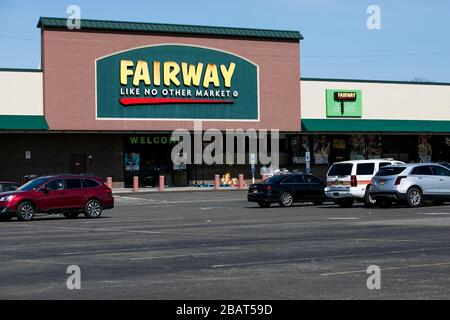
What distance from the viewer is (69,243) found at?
18641mm

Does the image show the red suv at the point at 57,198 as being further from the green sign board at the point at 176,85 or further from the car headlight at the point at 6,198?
the green sign board at the point at 176,85

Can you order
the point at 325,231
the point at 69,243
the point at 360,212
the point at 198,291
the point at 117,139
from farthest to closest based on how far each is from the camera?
the point at 117,139 → the point at 360,212 → the point at 325,231 → the point at 69,243 → the point at 198,291

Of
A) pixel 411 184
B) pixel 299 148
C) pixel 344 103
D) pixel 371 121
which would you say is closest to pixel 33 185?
pixel 411 184

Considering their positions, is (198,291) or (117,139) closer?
(198,291)

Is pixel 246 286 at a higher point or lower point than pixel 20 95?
lower

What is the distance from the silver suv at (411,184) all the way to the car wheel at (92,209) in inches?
399

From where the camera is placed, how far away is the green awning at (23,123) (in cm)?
5118

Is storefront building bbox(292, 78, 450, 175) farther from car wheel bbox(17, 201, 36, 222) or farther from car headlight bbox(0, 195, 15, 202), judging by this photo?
car headlight bbox(0, 195, 15, 202)

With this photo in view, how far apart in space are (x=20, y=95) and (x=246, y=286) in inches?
1743

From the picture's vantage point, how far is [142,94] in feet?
186

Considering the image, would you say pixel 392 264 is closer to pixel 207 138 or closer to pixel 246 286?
pixel 246 286

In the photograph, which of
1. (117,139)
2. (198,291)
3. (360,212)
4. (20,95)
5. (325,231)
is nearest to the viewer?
(198,291)

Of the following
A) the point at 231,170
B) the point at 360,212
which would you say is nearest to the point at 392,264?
the point at 360,212

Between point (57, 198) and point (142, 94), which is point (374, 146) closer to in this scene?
point (142, 94)
